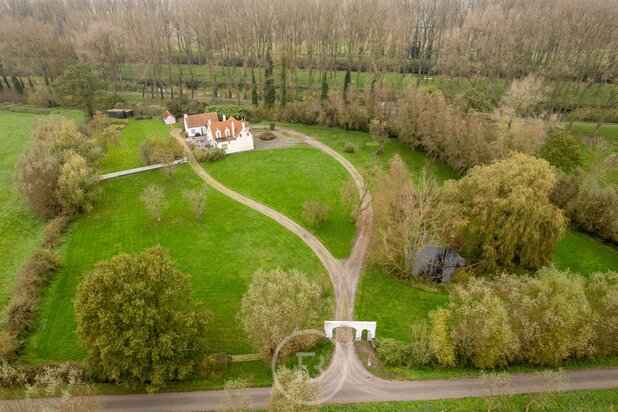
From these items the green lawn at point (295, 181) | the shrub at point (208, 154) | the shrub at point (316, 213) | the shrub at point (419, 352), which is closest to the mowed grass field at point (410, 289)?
the shrub at point (419, 352)

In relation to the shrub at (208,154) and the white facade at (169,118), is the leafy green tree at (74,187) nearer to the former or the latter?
the shrub at (208,154)

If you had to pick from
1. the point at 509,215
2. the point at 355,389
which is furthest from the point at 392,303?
the point at 509,215

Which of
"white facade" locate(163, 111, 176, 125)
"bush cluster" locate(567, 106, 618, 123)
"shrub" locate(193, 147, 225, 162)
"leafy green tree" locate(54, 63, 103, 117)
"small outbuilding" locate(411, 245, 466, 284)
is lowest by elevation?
"small outbuilding" locate(411, 245, 466, 284)

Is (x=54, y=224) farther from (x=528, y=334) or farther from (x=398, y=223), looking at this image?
(x=528, y=334)

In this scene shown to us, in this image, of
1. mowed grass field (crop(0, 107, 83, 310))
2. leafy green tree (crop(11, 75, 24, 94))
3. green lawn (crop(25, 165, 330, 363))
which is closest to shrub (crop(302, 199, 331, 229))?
green lawn (crop(25, 165, 330, 363))

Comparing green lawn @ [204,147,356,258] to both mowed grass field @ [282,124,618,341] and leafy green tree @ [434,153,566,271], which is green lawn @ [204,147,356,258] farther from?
leafy green tree @ [434,153,566,271]

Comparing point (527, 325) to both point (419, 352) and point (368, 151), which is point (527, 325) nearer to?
point (419, 352)

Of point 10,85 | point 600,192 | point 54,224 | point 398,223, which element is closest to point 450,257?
→ point 398,223
